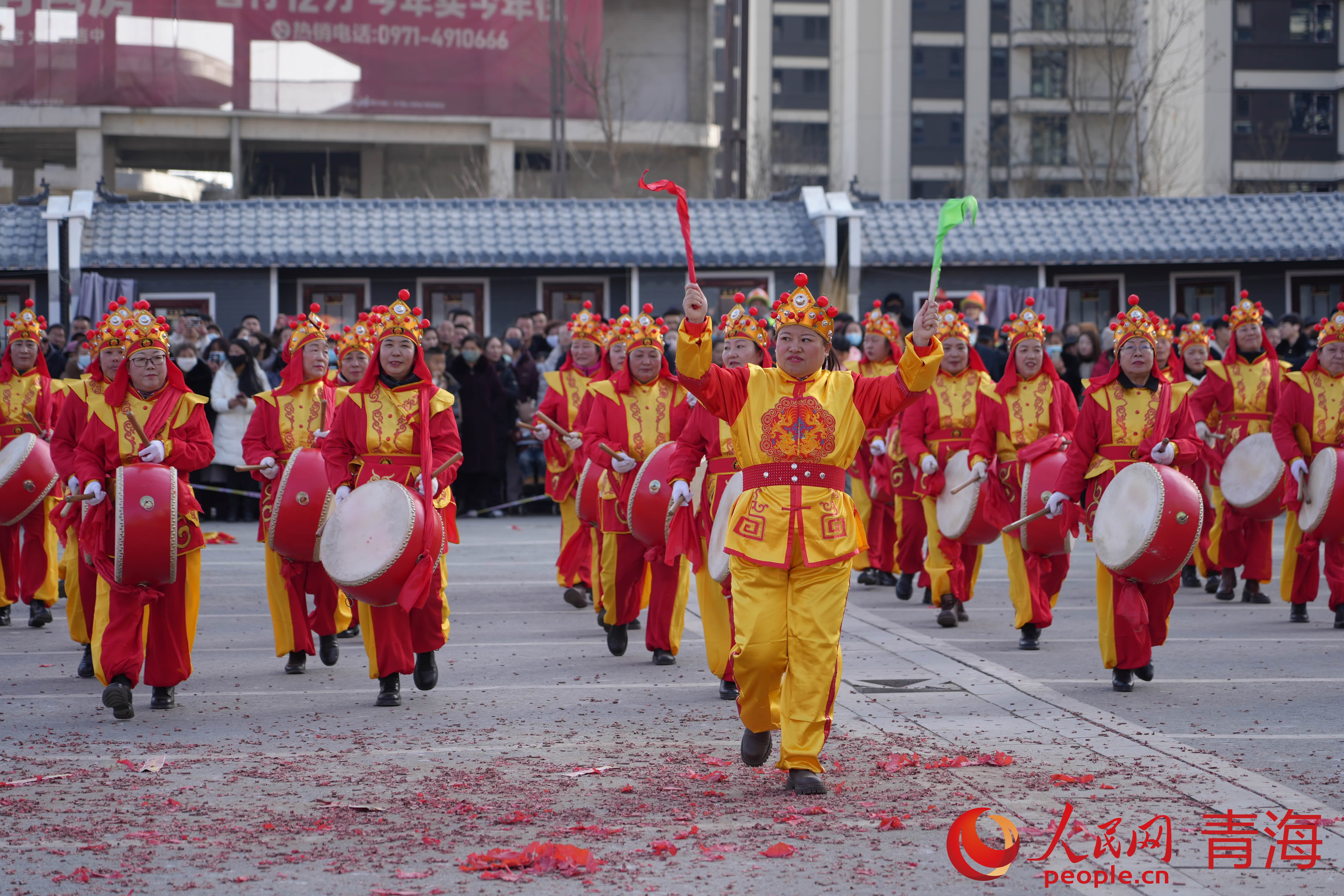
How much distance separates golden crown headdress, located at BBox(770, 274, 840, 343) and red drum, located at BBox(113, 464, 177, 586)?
3.12m

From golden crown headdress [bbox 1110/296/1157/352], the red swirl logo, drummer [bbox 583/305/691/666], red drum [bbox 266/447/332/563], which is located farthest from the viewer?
drummer [bbox 583/305/691/666]

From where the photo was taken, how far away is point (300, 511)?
340 inches

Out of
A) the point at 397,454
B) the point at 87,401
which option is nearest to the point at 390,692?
the point at 397,454

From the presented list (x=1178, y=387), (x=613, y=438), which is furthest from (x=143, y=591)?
(x=1178, y=387)

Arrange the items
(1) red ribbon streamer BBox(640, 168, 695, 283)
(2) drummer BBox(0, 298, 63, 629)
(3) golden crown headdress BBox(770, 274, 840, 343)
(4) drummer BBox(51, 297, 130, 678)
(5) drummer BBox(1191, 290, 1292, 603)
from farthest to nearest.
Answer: (5) drummer BBox(1191, 290, 1292, 603), (2) drummer BBox(0, 298, 63, 629), (4) drummer BBox(51, 297, 130, 678), (3) golden crown headdress BBox(770, 274, 840, 343), (1) red ribbon streamer BBox(640, 168, 695, 283)

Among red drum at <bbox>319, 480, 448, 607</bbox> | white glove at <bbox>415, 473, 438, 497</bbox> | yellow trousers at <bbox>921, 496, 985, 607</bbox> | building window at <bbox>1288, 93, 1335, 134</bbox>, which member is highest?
building window at <bbox>1288, 93, 1335, 134</bbox>

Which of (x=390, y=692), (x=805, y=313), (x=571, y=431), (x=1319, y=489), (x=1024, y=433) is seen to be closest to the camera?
(x=805, y=313)

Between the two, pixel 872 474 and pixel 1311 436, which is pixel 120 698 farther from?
pixel 1311 436

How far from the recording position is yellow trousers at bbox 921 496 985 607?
10438 millimetres

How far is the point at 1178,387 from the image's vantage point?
8656mm

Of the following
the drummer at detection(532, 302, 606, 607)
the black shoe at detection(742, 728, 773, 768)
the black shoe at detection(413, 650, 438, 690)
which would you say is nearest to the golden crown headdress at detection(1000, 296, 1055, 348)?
the drummer at detection(532, 302, 606, 607)

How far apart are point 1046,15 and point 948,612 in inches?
2014

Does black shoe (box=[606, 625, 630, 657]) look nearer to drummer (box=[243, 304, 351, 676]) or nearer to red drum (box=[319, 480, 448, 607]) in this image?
drummer (box=[243, 304, 351, 676])

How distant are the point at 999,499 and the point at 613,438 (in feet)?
8.29
